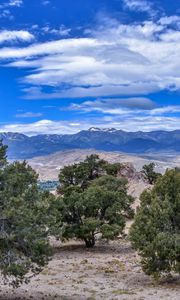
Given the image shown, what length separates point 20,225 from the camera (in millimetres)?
27484

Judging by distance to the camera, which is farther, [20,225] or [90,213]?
[90,213]

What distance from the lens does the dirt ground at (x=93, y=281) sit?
33.1m

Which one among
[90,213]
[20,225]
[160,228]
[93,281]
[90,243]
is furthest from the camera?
[90,243]

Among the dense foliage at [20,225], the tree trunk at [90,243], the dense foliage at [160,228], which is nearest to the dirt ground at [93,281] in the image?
the dense foliage at [160,228]

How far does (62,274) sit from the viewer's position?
42.4 m

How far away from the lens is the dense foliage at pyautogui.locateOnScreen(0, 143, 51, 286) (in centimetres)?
2708

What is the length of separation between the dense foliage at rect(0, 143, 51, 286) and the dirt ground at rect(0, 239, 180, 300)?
5.19 metres

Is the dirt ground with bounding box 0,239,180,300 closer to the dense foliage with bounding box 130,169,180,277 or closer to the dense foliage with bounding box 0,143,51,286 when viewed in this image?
the dense foliage with bounding box 130,169,180,277

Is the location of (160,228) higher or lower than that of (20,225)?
lower

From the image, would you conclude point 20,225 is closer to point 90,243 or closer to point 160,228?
point 160,228

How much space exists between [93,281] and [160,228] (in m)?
7.30

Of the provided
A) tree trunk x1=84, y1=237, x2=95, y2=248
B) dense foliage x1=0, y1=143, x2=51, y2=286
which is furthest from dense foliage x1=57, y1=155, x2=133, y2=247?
dense foliage x1=0, y1=143, x2=51, y2=286

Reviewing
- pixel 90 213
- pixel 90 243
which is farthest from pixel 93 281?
pixel 90 243

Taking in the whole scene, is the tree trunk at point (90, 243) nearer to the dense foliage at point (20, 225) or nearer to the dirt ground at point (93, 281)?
the dirt ground at point (93, 281)
